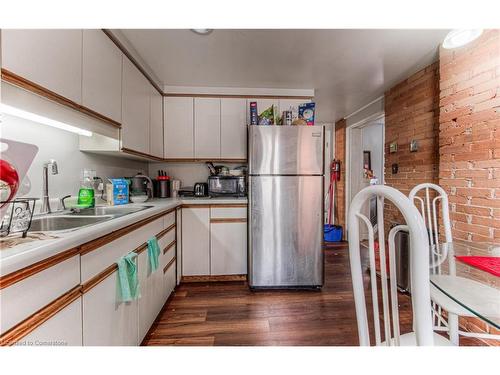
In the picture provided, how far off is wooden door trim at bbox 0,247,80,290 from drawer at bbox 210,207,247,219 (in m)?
1.59

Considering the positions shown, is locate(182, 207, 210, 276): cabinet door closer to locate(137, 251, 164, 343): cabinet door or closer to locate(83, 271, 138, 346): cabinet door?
locate(137, 251, 164, 343): cabinet door

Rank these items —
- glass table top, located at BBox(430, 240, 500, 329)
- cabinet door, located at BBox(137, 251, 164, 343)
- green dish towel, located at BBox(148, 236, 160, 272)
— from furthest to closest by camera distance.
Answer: green dish towel, located at BBox(148, 236, 160, 272) → cabinet door, located at BBox(137, 251, 164, 343) → glass table top, located at BBox(430, 240, 500, 329)

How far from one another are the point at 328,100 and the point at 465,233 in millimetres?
2294

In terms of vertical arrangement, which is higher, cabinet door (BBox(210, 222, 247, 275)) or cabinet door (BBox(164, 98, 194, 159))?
cabinet door (BBox(164, 98, 194, 159))

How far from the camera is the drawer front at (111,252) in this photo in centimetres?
93

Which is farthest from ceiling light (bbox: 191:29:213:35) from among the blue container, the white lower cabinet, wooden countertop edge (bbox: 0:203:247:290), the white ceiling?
the blue container

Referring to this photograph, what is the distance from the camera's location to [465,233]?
1.74 m

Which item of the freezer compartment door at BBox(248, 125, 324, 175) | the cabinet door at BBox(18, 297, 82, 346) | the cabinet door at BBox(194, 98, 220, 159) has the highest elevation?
the cabinet door at BBox(194, 98, 220, 159)

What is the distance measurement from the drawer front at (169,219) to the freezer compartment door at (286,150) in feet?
2.81

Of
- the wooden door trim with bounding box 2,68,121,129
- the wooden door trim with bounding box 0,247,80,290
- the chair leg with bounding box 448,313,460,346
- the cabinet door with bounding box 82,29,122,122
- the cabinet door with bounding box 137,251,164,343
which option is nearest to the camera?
the wooden door trim with bounding box 0,247,80,290

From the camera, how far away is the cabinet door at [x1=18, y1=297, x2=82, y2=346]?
0.69m

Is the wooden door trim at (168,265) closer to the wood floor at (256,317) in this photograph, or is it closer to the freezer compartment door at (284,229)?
the wood floor at (256,317)

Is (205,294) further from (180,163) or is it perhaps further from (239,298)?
(180,163)
